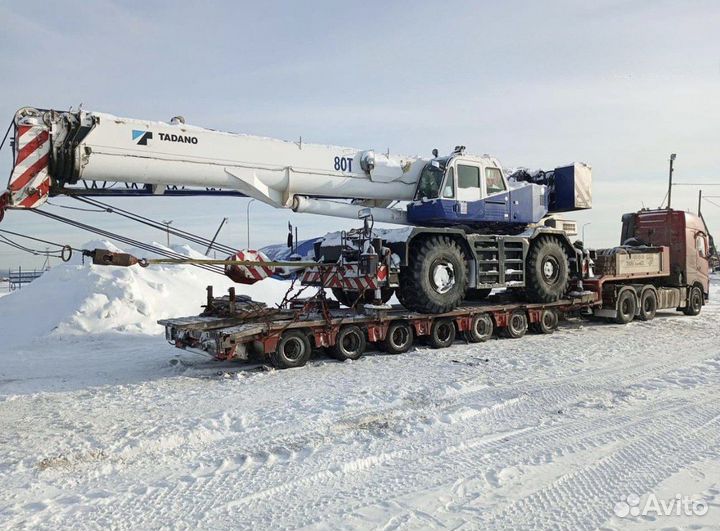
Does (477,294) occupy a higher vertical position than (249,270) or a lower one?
lower

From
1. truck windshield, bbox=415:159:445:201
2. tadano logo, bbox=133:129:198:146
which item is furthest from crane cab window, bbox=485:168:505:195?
tadano logo, bbox=133:129:198:146

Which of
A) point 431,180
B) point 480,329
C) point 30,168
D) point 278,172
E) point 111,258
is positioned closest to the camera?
point 30,168

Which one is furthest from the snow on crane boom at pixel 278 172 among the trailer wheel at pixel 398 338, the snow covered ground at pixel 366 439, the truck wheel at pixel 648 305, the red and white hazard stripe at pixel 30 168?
the truck wheel at pixel 648 305

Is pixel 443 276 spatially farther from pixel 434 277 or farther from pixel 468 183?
pixel 468 183

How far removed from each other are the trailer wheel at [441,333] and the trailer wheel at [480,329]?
48 centimetres

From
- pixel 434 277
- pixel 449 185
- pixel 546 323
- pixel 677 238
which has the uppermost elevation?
pixel 449 185

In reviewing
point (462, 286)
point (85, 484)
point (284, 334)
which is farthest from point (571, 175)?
point (85, 484)

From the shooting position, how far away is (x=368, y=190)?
1064 centimetres

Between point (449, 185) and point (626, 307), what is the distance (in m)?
6.59

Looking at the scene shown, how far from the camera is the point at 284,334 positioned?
9.17 meters

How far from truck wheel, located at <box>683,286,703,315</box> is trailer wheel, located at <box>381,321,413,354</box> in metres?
10.3

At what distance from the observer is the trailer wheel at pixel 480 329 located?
11.4 m

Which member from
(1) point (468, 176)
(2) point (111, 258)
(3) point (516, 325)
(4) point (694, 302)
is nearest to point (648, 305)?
(4) point (694, 302)

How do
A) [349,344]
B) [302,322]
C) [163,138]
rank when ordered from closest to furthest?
[163,138] → [302,322] → [349,344]
